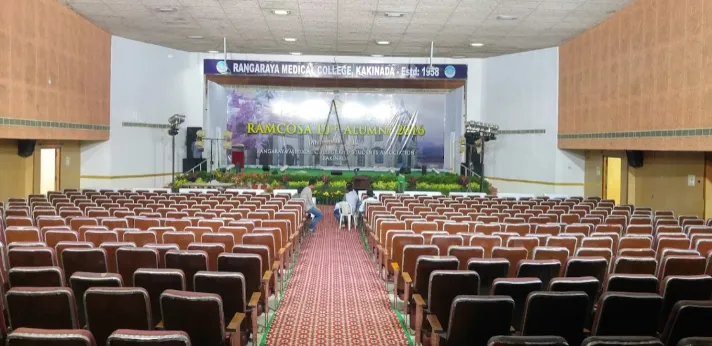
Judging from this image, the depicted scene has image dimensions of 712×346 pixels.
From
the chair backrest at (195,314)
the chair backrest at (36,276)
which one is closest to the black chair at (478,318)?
the chair backrest at (195,314)

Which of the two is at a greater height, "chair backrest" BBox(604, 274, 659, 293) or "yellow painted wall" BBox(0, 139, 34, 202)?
"yellow painted wall" BBox(0, 139, 34, 202)

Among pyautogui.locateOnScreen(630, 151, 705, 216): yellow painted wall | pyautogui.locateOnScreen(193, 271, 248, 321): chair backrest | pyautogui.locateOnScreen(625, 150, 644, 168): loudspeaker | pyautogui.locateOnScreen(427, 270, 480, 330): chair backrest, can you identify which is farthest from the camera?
pyautogui.locateOnScreen(625, 150, 644, 168): loudspeaker

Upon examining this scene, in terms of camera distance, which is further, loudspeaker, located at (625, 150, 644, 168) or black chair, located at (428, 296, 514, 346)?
loudspeaker, located at (625, 150, 644, 168)

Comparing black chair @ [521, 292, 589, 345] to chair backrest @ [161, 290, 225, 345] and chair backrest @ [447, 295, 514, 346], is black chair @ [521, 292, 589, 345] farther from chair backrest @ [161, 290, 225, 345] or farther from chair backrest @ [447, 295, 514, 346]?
chair backrest @ [161, 290, 225, 345]

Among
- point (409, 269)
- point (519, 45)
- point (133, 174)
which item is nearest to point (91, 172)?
point (133, 174)

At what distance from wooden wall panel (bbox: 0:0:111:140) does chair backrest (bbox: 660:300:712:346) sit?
13.3 m

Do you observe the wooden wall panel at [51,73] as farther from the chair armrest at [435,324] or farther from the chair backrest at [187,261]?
the chair armrest at [435,324]

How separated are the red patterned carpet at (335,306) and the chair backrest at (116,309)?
219 cm

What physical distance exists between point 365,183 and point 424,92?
8305mm

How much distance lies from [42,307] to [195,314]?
877mm

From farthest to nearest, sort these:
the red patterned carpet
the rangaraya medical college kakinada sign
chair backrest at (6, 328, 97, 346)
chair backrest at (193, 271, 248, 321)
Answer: the rangaraya medical college kakinada sign
the red patterned carpet
chair backrest at (193, 271, 248, 321)
chair backrest at (6, 328, 97, 346)

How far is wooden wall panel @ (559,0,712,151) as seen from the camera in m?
12.5

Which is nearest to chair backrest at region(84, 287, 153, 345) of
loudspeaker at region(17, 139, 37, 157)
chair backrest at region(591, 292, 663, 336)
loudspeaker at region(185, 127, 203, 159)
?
chair backrest at region(591, 292, 663, 336)

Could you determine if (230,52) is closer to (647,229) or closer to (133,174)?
(133,174)
